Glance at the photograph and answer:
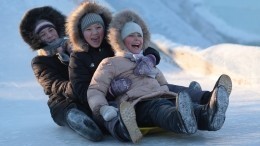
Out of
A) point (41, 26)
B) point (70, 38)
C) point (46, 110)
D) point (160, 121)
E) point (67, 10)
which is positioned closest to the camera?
point (160, 121)

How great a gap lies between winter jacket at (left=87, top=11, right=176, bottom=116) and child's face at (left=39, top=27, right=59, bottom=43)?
2.20 feet

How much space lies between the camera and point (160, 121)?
9.71ft

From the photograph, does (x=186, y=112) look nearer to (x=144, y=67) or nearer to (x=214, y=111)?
(x=214, y=111)

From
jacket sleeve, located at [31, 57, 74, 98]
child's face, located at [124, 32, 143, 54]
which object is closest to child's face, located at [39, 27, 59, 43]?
jacket sleeve, located at [31, 57, 74, 98]

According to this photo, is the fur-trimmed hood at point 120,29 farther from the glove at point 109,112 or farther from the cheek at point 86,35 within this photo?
the glove at point 109,112

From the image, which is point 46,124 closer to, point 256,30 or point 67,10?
point 67,10

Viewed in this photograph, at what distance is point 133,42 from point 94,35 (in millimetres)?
261

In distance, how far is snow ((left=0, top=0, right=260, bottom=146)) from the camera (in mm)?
3268

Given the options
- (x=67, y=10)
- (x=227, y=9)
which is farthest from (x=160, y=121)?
(x=227, y=9)

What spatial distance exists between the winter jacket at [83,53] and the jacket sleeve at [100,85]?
160mm

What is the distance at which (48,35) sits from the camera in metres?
3.89

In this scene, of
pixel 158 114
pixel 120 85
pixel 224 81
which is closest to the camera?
pixel 158 114

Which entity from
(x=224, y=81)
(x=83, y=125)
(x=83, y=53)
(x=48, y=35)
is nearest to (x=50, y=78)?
(x=48, y=35)

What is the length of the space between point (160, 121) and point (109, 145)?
29 cm
